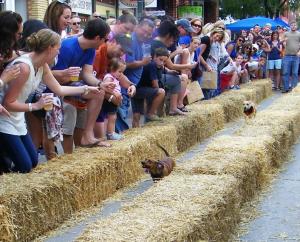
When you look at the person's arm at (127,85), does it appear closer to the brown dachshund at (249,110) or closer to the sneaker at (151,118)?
the sneaker at (151,118)

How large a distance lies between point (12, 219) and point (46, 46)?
182 cm

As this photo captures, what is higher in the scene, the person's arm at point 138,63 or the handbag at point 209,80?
the person's arm at point 138,63

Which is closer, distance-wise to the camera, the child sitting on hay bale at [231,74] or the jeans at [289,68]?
the child sitting on hay bale at [231,74]

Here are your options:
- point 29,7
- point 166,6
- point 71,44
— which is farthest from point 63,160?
point 166,6

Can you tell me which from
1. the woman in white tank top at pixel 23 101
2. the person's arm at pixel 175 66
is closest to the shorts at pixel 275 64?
the person's arm at pixel 175 66

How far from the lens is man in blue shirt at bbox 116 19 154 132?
8.60 m

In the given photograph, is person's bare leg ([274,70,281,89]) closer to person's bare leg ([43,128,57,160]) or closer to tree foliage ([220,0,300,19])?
person's bare leg ([43,128,57,160])

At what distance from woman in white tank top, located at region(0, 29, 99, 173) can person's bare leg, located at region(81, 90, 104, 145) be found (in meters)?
1.10

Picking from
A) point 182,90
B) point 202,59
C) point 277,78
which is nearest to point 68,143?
point 182,90

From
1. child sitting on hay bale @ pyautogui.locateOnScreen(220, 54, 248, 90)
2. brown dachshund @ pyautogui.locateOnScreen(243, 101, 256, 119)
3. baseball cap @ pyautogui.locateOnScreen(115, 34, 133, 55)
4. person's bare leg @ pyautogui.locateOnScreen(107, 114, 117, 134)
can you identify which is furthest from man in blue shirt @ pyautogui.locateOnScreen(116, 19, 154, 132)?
child sitting on hay bale @ pyautogui.locateOnScreen(220, 54, 248, 90)

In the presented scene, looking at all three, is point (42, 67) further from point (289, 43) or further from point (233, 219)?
point (289, 43)

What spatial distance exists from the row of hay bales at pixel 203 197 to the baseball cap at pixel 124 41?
5.71 feet

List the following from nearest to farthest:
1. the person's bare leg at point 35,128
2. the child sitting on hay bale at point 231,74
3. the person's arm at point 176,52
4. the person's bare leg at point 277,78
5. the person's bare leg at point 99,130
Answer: the person's bare leg at point 35,128, the person's bare leg at point 99,130, the person's arm at point 176,52, the child sitting on hay bale at point 231,74, the person's bare leg at point 277,78

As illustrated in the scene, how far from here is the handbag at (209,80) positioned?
13031 mm
